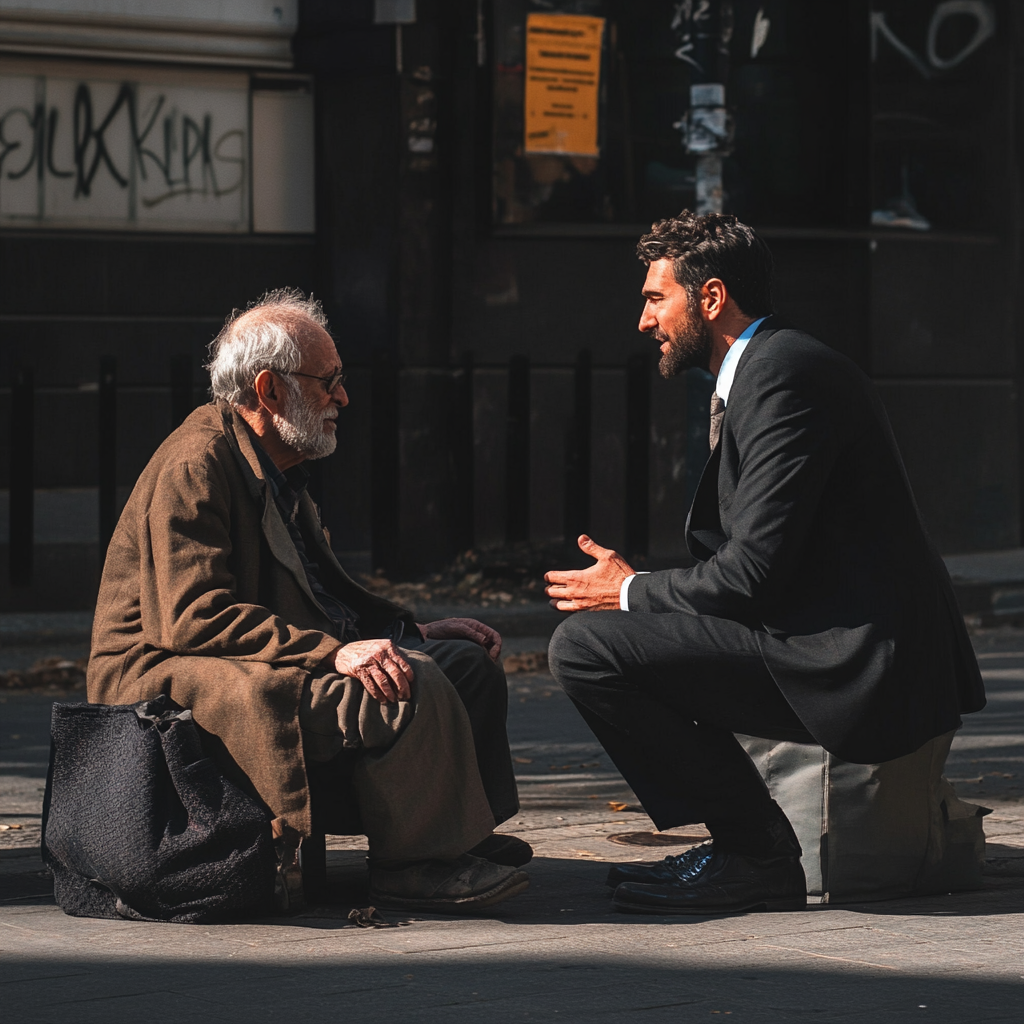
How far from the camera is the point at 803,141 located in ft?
41.4

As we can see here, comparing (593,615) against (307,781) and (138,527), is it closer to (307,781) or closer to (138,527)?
(307,781)

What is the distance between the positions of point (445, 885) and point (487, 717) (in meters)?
0.42

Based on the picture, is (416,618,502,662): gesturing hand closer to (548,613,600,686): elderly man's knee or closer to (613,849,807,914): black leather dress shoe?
(548,613,600,686): elderly man's knee

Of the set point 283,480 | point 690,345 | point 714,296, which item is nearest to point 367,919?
point 283,480

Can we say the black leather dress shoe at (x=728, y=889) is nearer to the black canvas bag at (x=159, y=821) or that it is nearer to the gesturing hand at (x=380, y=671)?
the gesturing hand at (x=380, y=671)

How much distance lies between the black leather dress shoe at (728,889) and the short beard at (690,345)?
1154 millimetres

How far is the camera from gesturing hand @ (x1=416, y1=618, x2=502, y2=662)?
4.71 metres

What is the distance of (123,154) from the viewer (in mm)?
12133

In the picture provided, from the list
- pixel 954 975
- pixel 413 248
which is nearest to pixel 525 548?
pixel 413 248

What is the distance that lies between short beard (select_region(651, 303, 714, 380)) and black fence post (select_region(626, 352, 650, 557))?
21.2ft

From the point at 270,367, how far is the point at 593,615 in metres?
0.94

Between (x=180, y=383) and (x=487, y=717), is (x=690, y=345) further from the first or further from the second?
(x=180, y=383)

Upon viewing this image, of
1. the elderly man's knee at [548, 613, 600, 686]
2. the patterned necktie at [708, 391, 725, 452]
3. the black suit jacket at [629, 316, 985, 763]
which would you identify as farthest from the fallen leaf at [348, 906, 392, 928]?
the patterned necktie at [708, 391, 725, 452]

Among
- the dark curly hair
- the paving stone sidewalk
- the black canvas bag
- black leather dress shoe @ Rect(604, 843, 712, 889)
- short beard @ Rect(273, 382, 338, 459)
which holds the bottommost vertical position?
the paving stone sidewalk
